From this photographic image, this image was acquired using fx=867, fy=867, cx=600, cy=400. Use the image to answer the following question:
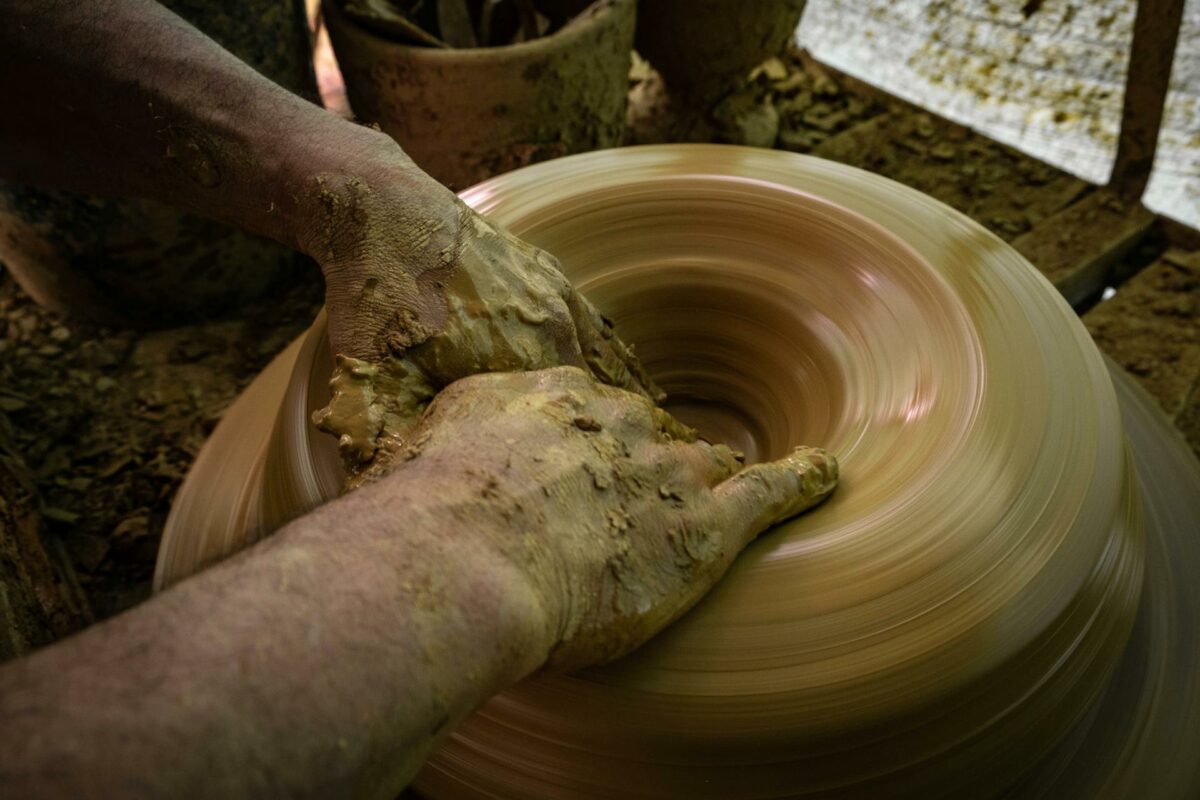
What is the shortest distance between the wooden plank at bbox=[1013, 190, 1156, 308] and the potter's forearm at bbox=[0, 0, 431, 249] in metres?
1.62

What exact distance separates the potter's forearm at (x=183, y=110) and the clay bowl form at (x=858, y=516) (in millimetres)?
220

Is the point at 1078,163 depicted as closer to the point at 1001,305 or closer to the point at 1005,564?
the point at 1001,305

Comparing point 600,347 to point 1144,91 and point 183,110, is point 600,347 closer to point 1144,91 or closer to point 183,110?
point 183,110

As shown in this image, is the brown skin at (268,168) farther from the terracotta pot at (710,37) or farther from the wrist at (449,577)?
the terracotta pot at (710,37)

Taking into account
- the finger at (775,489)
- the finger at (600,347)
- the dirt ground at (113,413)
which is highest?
the finger at (600,347)

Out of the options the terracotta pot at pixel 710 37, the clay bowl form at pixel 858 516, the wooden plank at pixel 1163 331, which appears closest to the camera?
the clay bowl form at pixel 858 516

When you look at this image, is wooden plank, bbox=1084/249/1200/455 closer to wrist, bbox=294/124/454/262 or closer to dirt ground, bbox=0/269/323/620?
wrist, bbox=294/124/454/262

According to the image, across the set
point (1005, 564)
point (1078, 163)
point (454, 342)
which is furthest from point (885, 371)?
point (1078, 163)

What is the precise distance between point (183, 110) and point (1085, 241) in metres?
1.92

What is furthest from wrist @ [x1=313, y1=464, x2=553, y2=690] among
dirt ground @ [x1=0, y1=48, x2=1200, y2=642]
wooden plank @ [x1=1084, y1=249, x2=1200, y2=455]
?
wooden plank @ [x1=1084, y1=249, x2=1200, y2=455]

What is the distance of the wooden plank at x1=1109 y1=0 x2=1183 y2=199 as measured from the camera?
1.88 m

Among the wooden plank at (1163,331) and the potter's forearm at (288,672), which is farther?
the wooden plank at (1163,331)

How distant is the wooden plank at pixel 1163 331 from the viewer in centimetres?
171

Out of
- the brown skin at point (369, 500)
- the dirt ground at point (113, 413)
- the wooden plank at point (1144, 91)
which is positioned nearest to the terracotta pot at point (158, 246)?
the dirt ground at point (113, 413)
